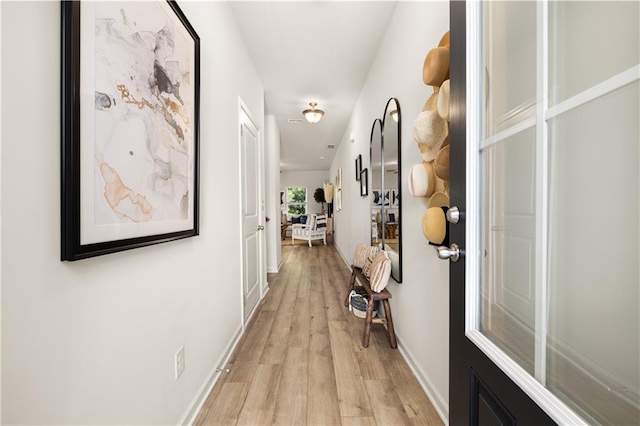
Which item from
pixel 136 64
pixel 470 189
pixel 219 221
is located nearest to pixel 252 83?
pixel 219 221

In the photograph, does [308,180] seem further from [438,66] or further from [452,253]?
[452,253]

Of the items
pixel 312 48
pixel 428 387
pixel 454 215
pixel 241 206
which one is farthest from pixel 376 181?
pixel 454 215

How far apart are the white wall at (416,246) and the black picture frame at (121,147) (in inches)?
49.3

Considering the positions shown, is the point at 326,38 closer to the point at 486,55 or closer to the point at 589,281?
the point at 486,55

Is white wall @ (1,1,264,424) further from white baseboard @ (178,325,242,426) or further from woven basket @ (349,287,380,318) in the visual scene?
woven basket @ (349,287,380,318)

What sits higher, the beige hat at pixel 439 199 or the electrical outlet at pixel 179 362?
the beige hat at pixel 439 199

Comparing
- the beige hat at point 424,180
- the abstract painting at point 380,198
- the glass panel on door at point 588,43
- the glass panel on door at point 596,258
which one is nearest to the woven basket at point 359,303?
the abstract painting at point 380,198

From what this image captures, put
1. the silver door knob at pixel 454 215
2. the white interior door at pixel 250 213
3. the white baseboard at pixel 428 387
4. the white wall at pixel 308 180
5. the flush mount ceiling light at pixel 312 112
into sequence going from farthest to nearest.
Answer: the white wall at pixel 308 180 < the flush mount ceiling light at pixel 312 112 < the white interior door at pixel 250 213 < the white baseboard at pixel 428 387 < the silver door knob at pixel 454 215

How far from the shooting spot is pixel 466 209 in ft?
2.67

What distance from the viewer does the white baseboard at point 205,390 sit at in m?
1.34

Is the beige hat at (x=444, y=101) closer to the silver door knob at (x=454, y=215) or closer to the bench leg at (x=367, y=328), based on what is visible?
the silver door knob at (x=454, y=215)

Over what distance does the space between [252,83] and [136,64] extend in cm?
207

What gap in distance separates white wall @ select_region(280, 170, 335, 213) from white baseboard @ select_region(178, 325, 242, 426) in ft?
28.4

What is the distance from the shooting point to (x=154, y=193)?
42.3 inches
